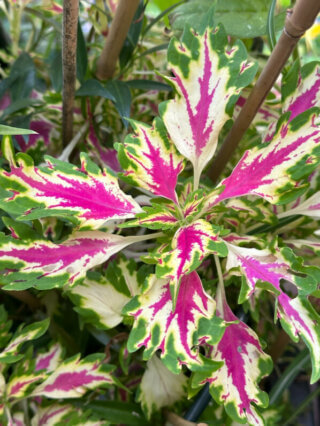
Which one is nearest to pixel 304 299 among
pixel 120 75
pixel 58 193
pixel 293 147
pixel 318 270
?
pixel 318 270

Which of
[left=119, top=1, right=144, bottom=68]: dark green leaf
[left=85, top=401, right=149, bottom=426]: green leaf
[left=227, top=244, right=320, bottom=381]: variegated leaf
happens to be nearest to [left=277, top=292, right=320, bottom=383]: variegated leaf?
[left=227, top=244, right=320, bottom=381]: variegated leaf

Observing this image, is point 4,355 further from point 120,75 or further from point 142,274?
point 120,75

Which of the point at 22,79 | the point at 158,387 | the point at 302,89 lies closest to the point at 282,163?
the point at 302,89

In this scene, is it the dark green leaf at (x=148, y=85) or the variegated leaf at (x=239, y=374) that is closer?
the variegated leaf at (x=239, y=374)

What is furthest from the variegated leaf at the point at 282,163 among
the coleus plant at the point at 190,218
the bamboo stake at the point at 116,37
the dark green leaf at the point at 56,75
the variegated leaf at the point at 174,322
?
the dark green leaf at the point at 56,75

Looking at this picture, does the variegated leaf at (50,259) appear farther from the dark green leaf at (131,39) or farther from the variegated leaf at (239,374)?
the dark green leaf at (131,39)

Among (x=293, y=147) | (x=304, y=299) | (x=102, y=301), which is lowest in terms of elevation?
(x=102, y=301)
